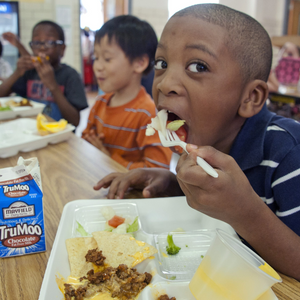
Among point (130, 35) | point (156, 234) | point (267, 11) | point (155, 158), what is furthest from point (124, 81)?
point (267, 11)

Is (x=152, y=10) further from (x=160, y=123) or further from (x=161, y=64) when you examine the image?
(x=160, y=123)

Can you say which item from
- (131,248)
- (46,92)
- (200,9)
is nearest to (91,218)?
(131,248)

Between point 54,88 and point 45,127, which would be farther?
point 54,88

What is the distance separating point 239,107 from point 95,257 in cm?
64

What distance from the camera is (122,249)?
0.80 metres

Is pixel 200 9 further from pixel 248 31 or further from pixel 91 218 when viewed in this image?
pixel 91 218

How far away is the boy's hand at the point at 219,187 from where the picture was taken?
2.16 feet

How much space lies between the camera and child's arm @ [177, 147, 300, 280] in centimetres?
67

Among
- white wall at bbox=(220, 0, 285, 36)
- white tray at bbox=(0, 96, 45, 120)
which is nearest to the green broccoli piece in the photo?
white tray at bbox=(0, 96, 45, 120)

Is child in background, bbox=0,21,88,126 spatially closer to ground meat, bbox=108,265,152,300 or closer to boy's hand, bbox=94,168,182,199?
boy's hand, bbox=94,168,182,199

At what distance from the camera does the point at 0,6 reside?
16.8 feet

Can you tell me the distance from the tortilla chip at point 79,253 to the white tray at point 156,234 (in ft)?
0.05

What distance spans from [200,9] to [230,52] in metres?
0.18

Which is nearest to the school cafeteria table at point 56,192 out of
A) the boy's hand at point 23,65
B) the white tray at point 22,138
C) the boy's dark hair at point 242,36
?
the white tray at point 22,138
